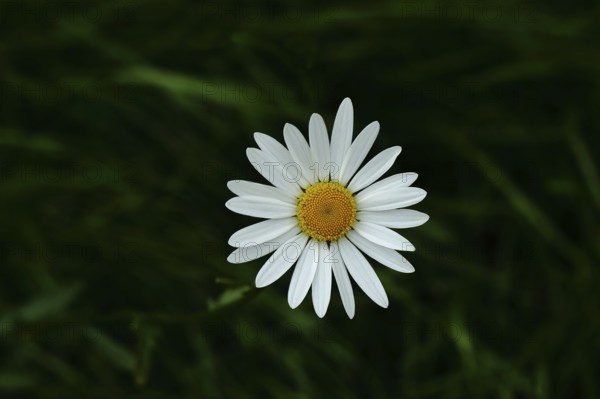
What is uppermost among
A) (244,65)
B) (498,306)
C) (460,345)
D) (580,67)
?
(244,65)

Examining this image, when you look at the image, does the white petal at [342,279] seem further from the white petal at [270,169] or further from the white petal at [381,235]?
the white petal at [270,169]

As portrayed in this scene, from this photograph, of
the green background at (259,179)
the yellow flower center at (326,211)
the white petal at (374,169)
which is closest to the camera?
the white petal at (374,169)

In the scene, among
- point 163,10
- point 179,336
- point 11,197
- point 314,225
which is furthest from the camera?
point 163,10

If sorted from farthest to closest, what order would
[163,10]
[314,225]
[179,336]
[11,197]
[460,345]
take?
[163,10] → [179,336] → [11,197] → [460,345] → [314,225]

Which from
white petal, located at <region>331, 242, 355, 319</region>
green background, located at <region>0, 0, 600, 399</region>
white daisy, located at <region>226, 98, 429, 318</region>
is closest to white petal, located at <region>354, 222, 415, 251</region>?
white daisy, located at <region>226, 98, 429, 318</region>

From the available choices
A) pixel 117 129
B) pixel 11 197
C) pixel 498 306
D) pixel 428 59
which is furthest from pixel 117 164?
pixel 498 306

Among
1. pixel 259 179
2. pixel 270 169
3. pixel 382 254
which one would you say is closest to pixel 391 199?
pixel 382 254

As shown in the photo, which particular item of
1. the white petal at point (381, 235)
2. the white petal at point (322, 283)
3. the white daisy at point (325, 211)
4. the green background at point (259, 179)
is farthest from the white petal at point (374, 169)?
the green background at point (259, 179)

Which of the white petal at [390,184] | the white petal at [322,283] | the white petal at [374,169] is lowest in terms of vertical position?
the white petal at [322,283]

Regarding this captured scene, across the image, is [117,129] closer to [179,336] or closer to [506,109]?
[179,336]
